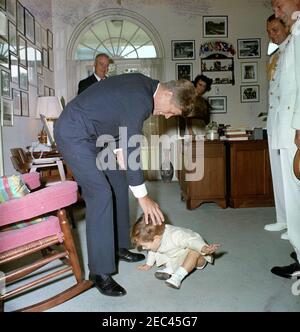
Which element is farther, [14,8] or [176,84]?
[14,8]

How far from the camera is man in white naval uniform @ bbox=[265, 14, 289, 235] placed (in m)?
2.49

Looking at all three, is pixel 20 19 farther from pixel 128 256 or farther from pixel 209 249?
pixel 209 249

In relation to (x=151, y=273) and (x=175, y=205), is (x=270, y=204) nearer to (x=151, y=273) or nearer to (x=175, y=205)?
(x=175, y=205)

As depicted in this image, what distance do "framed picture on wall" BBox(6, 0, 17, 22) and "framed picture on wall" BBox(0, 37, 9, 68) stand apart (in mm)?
356

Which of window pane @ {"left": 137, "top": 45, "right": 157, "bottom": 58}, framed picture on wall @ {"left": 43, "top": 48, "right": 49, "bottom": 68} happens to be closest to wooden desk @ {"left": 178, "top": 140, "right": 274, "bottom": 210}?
window pane @ {"left": 137, "top": 45, "right": 157, "bottom": 58}

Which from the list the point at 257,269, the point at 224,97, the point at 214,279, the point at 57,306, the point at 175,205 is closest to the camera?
the point at 57,306

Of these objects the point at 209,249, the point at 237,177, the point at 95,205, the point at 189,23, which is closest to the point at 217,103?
the point at 189,23

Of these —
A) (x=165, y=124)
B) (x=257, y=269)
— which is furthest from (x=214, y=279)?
(x=165, y=124)

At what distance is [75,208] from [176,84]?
98.0 inches

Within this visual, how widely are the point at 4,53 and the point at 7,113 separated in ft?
1.86

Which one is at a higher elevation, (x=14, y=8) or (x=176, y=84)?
(x=14, y=8)

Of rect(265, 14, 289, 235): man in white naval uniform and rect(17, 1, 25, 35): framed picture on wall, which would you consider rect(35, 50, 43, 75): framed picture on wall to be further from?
rect(265, 14, 289, 235): man in white naval uniform

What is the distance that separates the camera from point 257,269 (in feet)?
7.06

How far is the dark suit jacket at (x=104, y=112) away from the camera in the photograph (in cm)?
173
